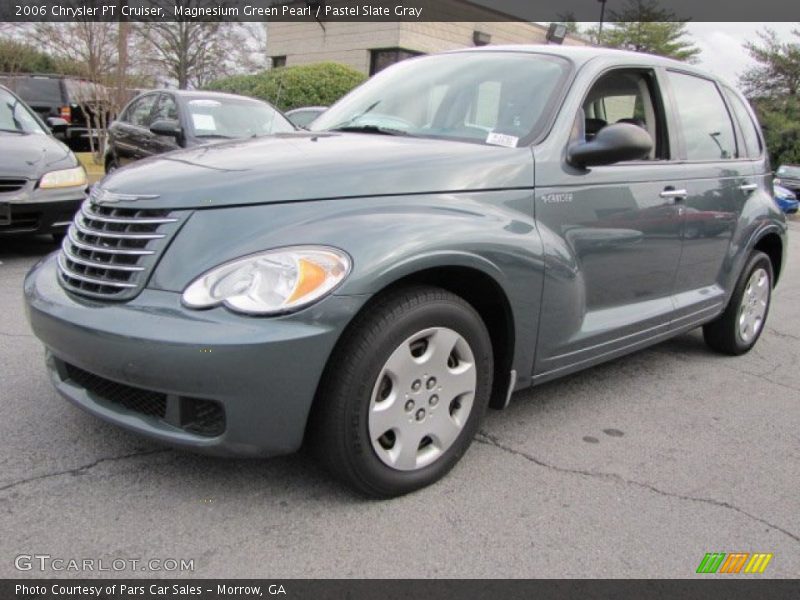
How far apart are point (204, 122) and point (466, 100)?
5605 mm

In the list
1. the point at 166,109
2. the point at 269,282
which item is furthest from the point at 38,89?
the point at 269,282

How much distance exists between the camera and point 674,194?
11.8 ft

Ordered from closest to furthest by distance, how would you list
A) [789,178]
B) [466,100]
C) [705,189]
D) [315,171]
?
1. [315,171]
2. [466,100]
3. [705,189]
4. [789,178]

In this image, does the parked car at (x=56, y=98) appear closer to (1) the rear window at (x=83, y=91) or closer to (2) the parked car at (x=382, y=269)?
(1) the rear window at (x=83, y=91)

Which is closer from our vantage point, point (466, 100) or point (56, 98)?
point (466, 100)

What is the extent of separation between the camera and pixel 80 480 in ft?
8.46

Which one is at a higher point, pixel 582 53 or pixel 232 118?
pixel 582 53

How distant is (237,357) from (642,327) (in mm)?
2238

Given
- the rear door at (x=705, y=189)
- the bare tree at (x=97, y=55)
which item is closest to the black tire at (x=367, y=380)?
the rear door at (x=705, y=189)

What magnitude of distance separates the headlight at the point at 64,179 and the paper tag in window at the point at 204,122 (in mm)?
1947

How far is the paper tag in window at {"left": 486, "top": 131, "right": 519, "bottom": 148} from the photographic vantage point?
3014 millimetres

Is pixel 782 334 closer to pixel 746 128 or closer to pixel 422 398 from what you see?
pixel 746 128

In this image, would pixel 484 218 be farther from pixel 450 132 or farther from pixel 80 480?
pixel 80 480
